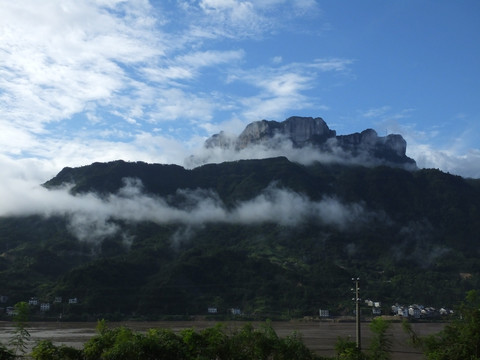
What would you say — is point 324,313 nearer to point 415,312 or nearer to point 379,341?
point 415,312

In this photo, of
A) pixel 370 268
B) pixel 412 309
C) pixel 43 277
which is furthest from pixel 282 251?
pixel 43 277

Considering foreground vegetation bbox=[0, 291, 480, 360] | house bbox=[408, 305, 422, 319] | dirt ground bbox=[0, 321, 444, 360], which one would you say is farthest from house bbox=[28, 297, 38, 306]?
foreground vegetation bbox=[0, 291, 480, 360]

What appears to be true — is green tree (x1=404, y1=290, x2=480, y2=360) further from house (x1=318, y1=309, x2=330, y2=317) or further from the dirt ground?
house (x1=318, y1=309, x2=330, y2=317)

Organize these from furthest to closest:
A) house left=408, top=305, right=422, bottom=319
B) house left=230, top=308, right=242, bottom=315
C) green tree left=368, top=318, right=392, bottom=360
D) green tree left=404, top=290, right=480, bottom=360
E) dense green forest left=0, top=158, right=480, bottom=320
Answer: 1. house left=408, top=305, right=422, bottom=319
2. house left=230, top=308, right=242, bottom=315
3. dense green forest left=0, top=158, right=480, bottom=320
4. green tree left=368, top=318, right=392, bottom=360
5. green tree left=404, top=290, right=480, bottom=360

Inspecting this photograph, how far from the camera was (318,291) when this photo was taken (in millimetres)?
145750

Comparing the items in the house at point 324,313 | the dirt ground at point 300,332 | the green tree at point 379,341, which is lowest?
the dirt ground at point 300,332

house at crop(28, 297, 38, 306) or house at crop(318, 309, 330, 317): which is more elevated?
house at crop(28, 297, 38, 306)

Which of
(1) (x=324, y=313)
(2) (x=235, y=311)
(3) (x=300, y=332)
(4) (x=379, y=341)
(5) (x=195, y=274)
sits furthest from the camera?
(5) (x=195, y=274)

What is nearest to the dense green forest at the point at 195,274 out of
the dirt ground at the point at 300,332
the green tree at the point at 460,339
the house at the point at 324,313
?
the house at the point at 324,313

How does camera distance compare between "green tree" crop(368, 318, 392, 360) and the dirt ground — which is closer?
"green tree" crop(368, 318, 392, 360)

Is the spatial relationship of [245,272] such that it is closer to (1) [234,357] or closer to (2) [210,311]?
(2) [210,311]

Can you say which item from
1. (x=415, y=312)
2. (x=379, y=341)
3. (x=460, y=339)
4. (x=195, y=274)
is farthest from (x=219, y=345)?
(x=195, y=274)

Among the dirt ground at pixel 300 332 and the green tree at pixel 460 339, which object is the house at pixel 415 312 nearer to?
the dirt ground at pixel 300 332

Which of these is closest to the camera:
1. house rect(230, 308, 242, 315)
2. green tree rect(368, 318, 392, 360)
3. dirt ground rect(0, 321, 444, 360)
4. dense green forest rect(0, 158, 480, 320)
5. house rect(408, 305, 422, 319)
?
green tree rect(368, 318, 392, 360)
